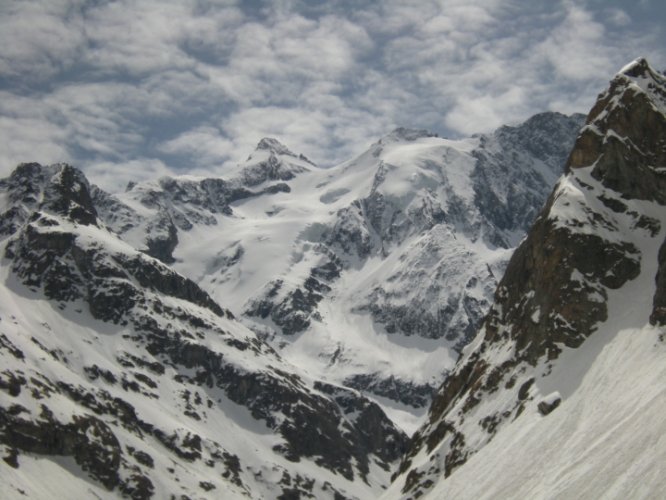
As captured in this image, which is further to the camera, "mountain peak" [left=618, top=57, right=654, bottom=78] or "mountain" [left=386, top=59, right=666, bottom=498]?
"mountain peak" [left=618, top=57, right=654, bottom=78]

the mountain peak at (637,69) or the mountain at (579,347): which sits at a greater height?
the mountain peak at (637,69)

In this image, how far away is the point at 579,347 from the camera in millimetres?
103375

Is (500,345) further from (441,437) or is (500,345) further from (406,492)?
(406,492)

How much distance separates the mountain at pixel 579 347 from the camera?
276 ft

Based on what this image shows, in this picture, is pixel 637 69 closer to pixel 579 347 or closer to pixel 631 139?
pixel 631 139

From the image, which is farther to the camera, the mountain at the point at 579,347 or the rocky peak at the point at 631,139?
the rocky peak at the point at 631,139

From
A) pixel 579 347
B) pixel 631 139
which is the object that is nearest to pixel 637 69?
pixel 631 139

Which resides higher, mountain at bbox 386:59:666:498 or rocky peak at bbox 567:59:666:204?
rocky peak at bbox 567:59:666:204

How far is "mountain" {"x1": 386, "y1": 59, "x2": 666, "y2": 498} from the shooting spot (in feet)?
276

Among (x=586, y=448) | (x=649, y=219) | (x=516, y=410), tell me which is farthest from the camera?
(x=649, y=219)

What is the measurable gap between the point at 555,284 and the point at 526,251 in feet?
50.2

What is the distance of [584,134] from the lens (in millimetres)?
120875

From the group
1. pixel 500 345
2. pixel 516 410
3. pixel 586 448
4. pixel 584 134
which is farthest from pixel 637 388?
pixel 584 134

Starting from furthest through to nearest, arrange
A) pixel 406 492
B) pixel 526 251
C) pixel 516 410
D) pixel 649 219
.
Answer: pixel 526 251 < pixel 406 492 < pixel 649 219 < pixel 516 410
